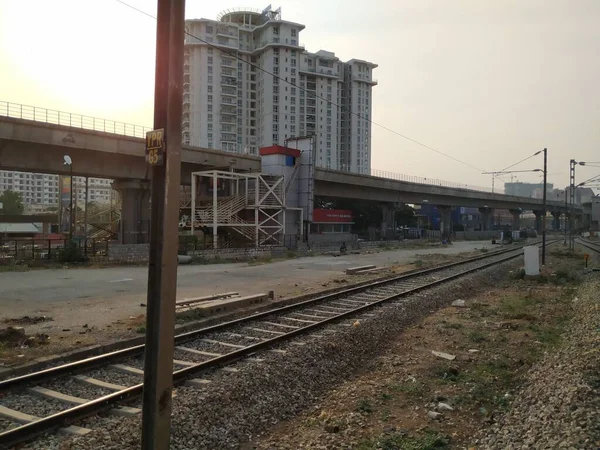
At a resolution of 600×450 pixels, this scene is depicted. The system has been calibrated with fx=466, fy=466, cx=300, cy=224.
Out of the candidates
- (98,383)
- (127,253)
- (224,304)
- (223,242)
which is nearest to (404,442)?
(98,383)

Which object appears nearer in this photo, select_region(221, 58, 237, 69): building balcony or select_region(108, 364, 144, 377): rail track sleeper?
select_region(108, 364, 144, 377): rail track sleeper

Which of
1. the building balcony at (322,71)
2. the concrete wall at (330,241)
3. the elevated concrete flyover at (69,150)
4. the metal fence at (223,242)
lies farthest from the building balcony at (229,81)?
the metal fence at (223,242)

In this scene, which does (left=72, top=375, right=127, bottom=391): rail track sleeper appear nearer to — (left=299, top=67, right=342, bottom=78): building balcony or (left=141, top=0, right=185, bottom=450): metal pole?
(left=141, top=0, right=185, bottom=450): metal pole

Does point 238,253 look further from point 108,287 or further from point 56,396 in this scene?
point 56,396

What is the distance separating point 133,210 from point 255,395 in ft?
118

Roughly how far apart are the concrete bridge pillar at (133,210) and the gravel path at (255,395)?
32170 millimetres

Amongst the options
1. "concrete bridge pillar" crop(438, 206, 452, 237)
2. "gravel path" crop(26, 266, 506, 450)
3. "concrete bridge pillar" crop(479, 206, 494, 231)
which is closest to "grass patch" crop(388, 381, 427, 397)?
"gravel path" crop(26, 266, 506, 450)

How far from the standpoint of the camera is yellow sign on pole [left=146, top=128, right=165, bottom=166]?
364 centimetres

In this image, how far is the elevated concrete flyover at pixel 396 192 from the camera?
56.7 meters

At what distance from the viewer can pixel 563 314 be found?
13.9 metres

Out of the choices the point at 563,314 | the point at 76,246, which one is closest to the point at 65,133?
the point at 76,246

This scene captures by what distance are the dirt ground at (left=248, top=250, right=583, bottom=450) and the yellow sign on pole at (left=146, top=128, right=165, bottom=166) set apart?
350cm

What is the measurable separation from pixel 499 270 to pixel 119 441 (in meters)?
25.4

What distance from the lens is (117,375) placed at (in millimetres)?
7484
